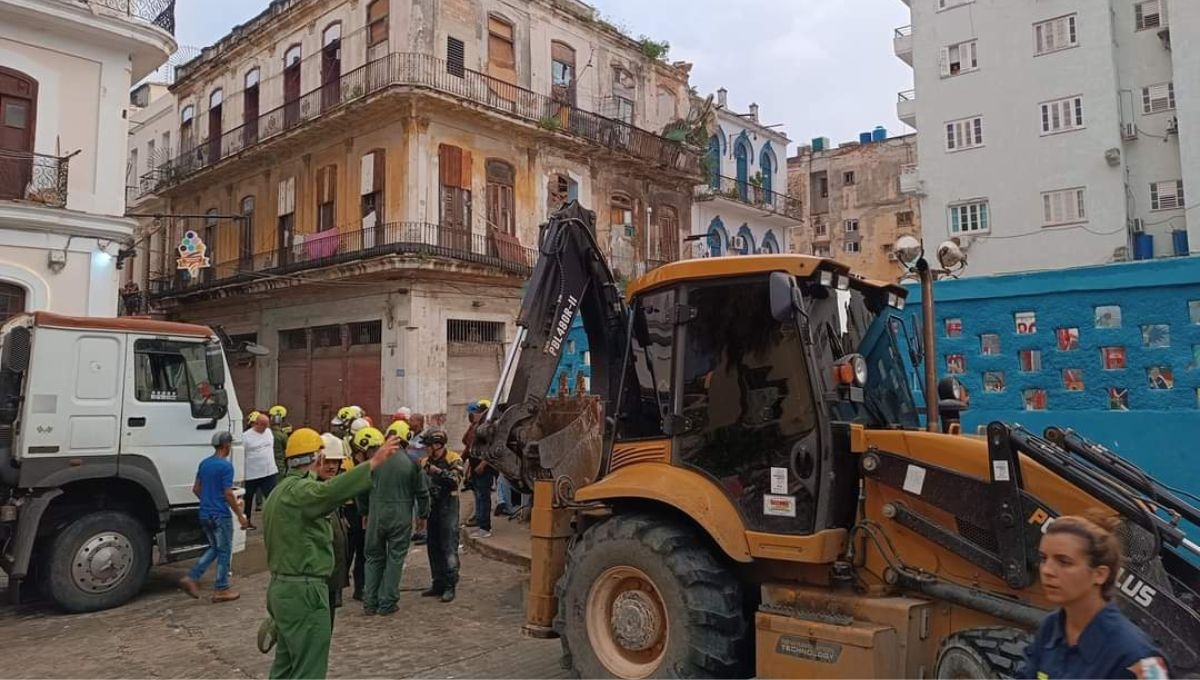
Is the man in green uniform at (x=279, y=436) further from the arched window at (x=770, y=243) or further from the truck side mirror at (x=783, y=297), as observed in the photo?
the arched window at (x=770, y=243)

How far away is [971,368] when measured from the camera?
7.51 m

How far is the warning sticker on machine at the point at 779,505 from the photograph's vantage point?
4.53m

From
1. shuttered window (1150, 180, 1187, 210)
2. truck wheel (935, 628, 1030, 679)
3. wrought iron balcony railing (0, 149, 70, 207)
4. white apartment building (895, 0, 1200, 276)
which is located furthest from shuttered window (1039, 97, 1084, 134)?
wrought iron balcony railing (0, 149, 70, 207)

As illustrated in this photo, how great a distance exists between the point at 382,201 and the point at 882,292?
17.8m

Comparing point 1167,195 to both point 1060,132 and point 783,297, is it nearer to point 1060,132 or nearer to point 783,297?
point 1060,132

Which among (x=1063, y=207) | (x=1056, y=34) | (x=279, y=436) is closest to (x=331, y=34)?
(x=279, y=436)

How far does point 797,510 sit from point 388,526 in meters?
4.47

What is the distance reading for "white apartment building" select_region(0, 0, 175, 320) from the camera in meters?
13.7

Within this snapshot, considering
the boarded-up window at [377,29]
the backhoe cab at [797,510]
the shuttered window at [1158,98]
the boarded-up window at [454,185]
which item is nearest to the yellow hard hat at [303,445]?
the backhoe cab at [797,510]

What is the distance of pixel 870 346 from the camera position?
5004 millimetres

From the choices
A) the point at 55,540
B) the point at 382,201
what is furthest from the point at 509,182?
the point at 55,540

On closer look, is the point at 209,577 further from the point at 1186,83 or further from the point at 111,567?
the point at 1186,83

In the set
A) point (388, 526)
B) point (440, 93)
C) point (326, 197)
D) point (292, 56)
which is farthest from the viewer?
point (292, 56)

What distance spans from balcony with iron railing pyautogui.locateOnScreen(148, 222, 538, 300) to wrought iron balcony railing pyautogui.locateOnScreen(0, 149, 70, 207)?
23.1 ft
